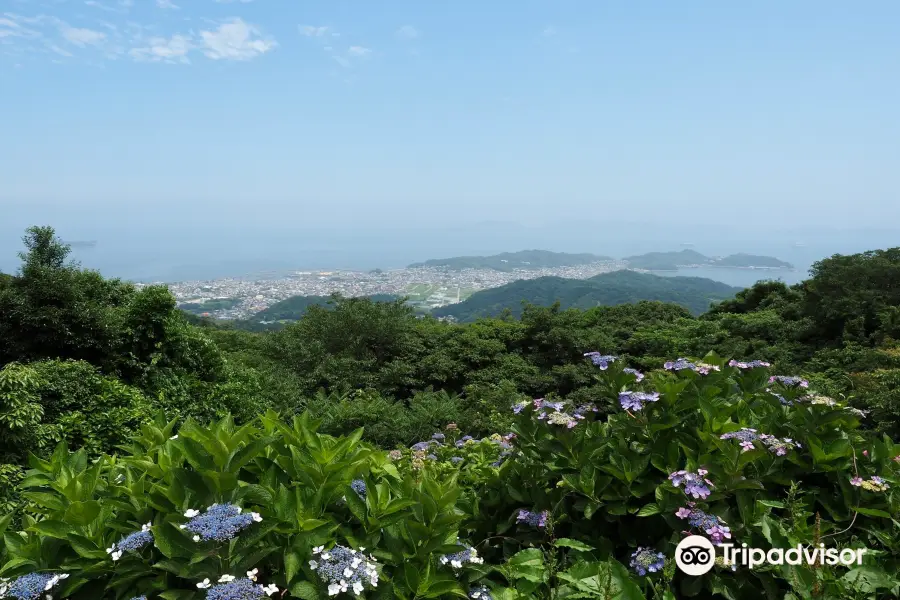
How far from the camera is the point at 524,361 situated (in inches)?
464

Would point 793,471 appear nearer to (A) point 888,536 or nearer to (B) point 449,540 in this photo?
(A) point 888,536

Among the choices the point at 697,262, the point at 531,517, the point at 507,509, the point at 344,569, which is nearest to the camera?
the point at 344,569

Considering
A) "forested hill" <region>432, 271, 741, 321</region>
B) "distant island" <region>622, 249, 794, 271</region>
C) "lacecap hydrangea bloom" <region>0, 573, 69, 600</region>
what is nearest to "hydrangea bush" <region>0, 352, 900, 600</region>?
"lacecap hydrangea bloom" <region>0, 573, 69, 600</region>

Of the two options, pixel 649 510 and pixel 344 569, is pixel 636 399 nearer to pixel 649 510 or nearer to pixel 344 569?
pixel 649 510

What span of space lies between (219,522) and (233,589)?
0.18 meters

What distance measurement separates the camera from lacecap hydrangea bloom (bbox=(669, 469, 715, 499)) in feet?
6.73

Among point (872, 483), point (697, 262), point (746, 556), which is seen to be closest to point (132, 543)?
point (746, 556)

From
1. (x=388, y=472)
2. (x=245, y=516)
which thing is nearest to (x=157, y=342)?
(x=388, y=472)

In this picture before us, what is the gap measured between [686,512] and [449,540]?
939mm

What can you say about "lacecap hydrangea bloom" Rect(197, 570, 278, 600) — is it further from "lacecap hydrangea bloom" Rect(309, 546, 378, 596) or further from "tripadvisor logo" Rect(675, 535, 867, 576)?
"tripadvisor logo" Rect(675, 535, 867, 576)

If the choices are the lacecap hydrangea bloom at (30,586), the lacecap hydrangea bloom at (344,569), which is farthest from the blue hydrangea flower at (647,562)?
the lacecap hydrangea bloom at (30,586)

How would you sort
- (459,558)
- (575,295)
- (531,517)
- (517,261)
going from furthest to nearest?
(517,261) → (575,295) → (531,517) → (459,558)

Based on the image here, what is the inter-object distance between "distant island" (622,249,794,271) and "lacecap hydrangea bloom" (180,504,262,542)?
99736 mm

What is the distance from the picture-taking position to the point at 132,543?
1.59 meters
